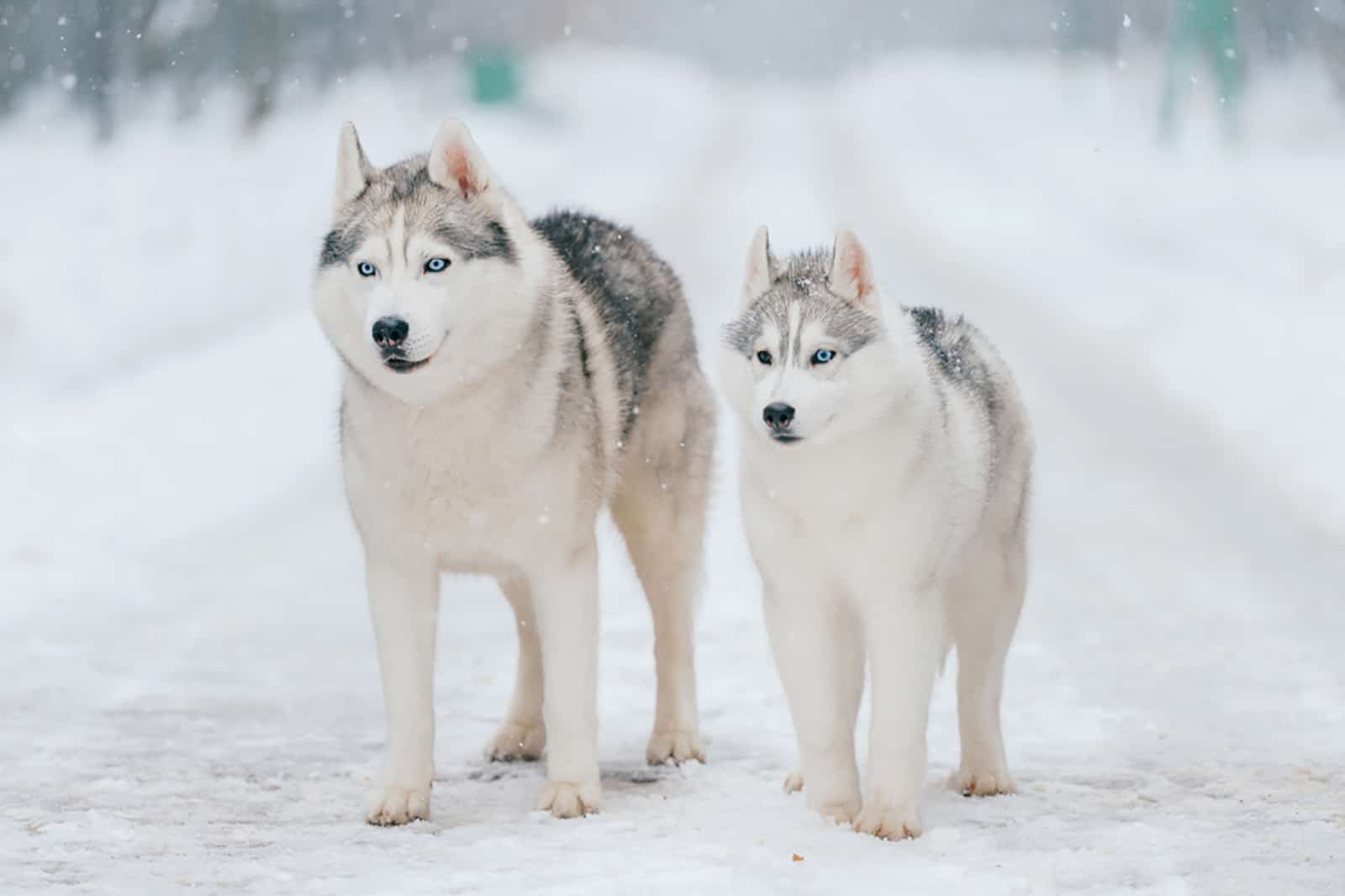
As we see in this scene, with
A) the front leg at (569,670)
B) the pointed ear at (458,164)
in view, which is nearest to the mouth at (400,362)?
the pointed ear at (458,164)

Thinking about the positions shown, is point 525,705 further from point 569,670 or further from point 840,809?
point 840,809

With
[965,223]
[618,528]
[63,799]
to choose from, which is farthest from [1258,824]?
[965,223]

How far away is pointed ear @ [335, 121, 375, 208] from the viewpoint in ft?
15.8

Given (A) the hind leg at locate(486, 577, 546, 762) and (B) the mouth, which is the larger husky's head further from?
(A) the hind leg at locate(486, 577, 546, 762)

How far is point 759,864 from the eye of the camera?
4.14 meters

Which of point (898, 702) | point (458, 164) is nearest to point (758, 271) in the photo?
point (458, 164)

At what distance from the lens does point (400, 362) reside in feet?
14.4

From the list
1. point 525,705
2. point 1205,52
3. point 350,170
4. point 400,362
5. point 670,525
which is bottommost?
point 525,705

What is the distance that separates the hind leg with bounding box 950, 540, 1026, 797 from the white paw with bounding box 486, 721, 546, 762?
1.40 metres

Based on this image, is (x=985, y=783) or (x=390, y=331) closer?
(x=390, y=331)

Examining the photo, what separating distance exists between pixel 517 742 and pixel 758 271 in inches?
73.5

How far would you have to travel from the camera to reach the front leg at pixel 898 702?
4422mm

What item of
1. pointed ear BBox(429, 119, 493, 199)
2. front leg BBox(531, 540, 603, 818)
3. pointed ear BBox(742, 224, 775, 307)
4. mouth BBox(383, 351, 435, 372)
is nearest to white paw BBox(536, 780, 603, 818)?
front leg BBox(531, 540, 603, 818)

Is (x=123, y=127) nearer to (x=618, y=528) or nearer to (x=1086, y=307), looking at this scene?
(x=1086, y=307)
